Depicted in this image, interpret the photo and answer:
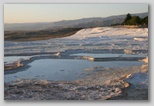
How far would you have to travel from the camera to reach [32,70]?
285cm

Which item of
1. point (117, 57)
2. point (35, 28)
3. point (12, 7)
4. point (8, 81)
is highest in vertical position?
point (12, 7)

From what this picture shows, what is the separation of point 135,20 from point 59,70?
0.76 metres

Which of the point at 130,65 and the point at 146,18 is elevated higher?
the point at 146,18

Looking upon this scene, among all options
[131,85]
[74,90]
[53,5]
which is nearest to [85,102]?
[74,90]

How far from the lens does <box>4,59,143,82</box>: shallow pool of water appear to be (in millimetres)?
2836

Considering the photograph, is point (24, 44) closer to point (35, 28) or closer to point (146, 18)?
point (35, 28)

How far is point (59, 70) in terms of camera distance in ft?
9.35

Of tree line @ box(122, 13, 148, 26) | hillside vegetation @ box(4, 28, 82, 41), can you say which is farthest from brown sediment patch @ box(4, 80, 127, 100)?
tree line @ box(122, 13, 148, 26)

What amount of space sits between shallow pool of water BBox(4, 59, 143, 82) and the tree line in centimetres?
33

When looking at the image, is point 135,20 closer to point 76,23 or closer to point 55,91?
point 76,23

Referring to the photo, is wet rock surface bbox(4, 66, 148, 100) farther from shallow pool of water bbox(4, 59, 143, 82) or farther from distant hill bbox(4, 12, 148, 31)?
distant hill bbox(4, 12, 148, 31)

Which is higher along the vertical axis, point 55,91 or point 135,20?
point 135,20

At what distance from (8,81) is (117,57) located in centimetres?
93

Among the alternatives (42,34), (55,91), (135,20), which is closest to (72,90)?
(55,91)
